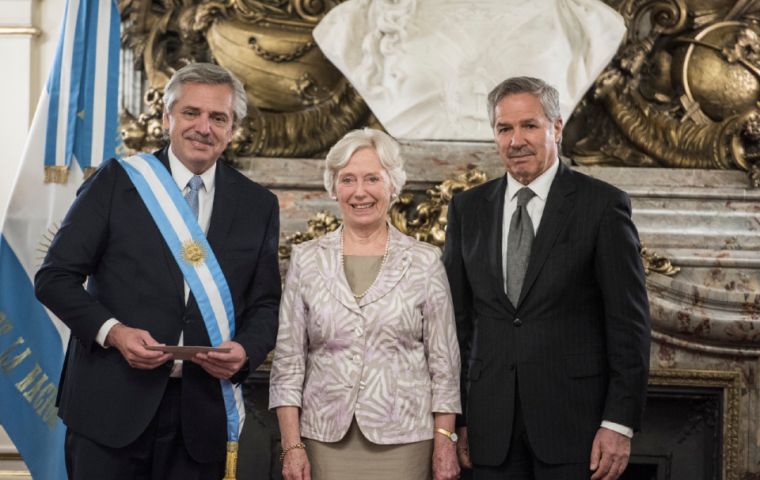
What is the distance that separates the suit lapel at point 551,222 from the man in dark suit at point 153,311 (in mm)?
570

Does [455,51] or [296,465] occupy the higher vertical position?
[455,51]

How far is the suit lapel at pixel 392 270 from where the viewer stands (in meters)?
2.44

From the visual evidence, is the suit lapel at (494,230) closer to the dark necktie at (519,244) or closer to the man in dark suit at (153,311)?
the dark necktie at (519,244)

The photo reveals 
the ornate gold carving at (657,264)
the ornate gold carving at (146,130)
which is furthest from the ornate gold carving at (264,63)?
the ornate gold carving at (657,264)

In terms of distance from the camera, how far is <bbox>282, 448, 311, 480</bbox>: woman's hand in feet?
7.82

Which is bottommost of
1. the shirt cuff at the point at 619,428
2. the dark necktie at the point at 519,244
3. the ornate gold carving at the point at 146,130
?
the shirt cuff at the point at 619,428

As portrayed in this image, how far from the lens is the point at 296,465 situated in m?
2.38

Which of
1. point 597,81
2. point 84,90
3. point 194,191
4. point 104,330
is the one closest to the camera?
point 104,330

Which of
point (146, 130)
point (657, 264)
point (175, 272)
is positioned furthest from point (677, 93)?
point (175, 272)

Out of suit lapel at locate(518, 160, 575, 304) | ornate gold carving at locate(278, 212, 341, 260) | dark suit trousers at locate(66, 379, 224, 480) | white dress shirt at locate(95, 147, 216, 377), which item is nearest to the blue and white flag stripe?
ornate gold carving at locate(278, 212, 341, 260)

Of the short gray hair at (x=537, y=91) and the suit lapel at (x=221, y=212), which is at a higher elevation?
the short gray hair at (x=537, y=91)

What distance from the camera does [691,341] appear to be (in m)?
3.72

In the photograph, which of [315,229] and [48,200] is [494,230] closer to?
[315,229]

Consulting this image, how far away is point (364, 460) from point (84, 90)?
185 centimetres
